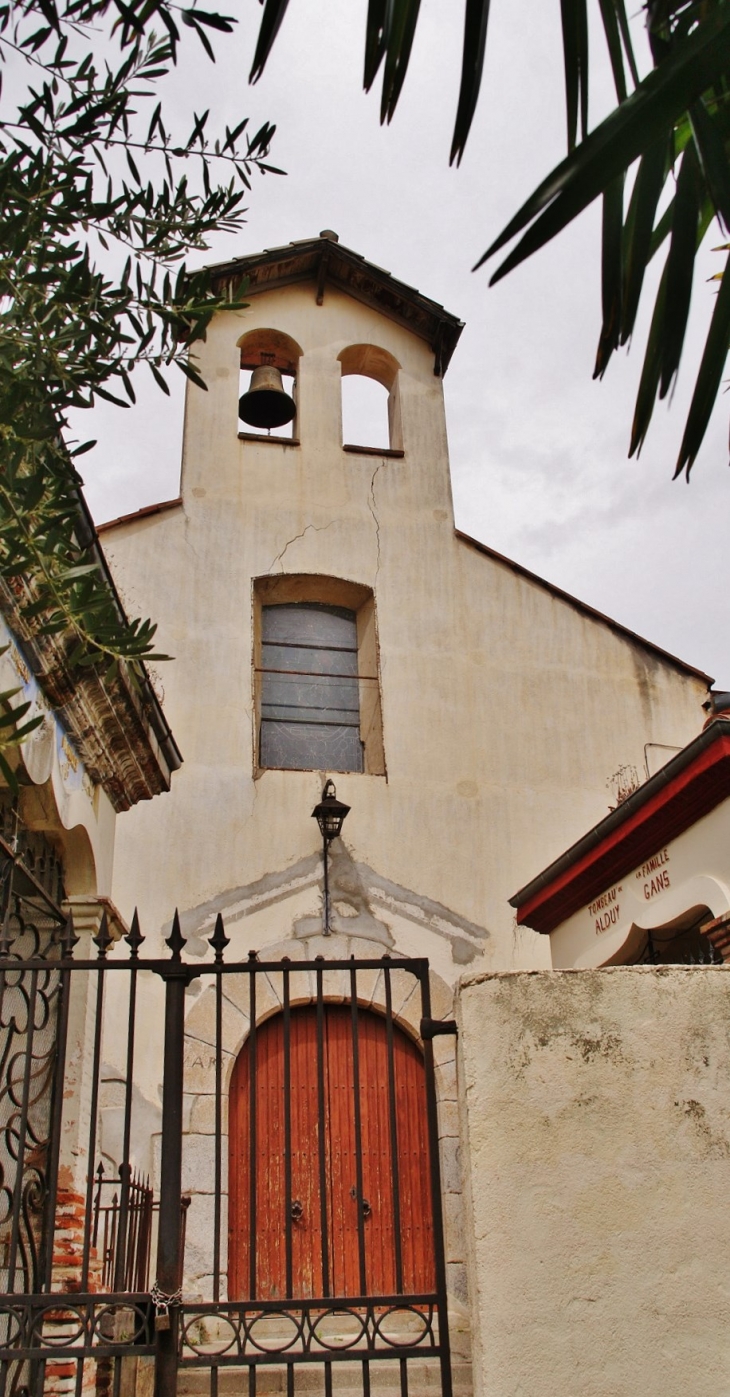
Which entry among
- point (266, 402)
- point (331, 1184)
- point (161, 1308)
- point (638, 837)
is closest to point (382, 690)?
point (266, 402)

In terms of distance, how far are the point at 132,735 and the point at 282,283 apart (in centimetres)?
732

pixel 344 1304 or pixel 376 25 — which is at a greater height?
pixel 376 25

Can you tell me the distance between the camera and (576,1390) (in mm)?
3385

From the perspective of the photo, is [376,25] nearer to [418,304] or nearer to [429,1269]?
[429,1269]

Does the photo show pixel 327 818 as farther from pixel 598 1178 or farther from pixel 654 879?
pixel 598 1178

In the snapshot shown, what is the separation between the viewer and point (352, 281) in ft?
39.9

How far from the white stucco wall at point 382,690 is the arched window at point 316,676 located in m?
0.18

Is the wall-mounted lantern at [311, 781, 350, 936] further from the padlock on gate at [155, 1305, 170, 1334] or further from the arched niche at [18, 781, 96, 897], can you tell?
the padlock on gate at [155, 1305, 170, 1334]

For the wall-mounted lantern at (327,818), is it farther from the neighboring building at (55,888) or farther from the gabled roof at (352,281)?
the gabled roof at (352,281)

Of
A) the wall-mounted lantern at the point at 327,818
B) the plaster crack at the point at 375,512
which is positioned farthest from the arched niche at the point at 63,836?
the plaster crack at the point at 375,512

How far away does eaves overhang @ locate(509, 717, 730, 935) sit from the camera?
6465 millimetres

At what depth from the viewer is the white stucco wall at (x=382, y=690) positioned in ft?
30.8

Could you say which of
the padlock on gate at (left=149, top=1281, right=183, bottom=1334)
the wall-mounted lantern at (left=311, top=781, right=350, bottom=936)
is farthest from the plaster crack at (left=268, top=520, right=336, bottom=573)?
the padlock on gate at (left=149, top=1281, right=183, bottom=1334)

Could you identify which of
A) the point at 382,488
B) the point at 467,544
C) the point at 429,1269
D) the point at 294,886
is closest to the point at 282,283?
the point at 382,488
